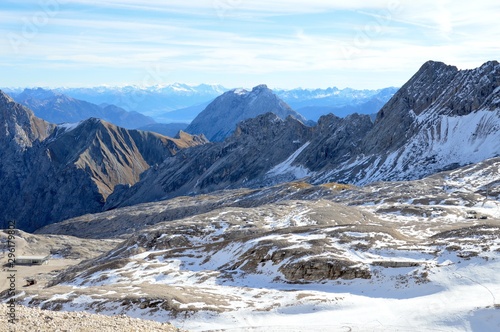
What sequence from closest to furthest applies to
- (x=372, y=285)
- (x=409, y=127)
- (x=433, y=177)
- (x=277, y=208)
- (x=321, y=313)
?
(x=321, y=313), (x=372, y=285), (x=277, y=208), (x=433, y=177), (x=409, y=127)

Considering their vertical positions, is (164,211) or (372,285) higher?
(372,285)

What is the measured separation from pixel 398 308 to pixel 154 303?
72.6ft

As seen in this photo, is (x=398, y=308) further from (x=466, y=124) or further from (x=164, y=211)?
(x=466, y=124)

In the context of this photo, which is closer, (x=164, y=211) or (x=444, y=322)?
(x=444, y=322)

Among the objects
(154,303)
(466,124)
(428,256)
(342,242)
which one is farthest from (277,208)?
(466,124)

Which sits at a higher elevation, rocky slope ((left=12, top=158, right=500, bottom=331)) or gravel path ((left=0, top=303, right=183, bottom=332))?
gravel path ((left=0, top=303, right=183, bottom=332))

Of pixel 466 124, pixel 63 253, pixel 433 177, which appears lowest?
pixel 63 253

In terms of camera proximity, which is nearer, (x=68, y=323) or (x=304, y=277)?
(x=68, y=323)

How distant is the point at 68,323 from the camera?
30047 mm

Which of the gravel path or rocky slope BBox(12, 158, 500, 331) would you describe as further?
rocky slope BBox(12, 158, 500, 331)

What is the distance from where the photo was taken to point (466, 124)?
17912 centimetres

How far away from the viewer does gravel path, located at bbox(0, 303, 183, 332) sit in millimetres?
27953

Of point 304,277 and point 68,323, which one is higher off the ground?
point 68,323

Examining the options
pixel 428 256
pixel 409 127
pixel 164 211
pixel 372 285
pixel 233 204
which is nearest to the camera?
pixel 372 285
